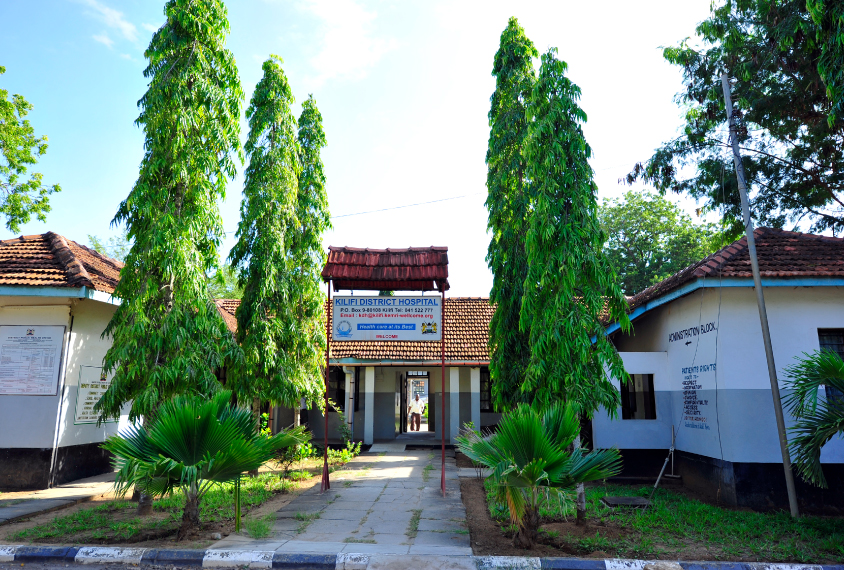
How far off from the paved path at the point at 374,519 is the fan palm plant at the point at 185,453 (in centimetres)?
80

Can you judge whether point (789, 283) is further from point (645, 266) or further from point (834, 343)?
point (645, 266)

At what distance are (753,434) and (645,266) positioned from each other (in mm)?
20433

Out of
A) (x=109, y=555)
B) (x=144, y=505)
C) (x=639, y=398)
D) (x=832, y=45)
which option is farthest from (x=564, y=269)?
(x=639, y=398)

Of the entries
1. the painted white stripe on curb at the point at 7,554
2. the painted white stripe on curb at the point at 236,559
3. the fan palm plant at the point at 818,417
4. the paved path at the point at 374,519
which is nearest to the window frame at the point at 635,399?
the paved path at the point at 374,519

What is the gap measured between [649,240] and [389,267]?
22.3 meters

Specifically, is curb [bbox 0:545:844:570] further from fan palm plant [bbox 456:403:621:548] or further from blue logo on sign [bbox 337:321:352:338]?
blue logo on sign [bbox 337:321:352:338]

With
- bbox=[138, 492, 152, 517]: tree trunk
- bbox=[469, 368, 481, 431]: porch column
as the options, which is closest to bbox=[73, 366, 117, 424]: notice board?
bbox=[138, 492, 152, 517]: tree trunk

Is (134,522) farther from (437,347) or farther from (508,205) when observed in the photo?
(437,347)

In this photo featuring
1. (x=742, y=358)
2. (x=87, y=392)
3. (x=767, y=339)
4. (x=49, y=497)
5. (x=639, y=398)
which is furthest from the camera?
(x=639, y=398)

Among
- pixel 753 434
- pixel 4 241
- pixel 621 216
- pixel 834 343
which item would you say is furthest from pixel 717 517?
pixel 621 216

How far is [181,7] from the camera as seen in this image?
8359 millimetres

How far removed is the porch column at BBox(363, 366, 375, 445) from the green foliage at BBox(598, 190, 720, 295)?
16.0m

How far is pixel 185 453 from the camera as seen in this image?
5.98 m

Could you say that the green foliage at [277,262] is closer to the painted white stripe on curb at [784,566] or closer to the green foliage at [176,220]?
the green foliage at [176,220]
